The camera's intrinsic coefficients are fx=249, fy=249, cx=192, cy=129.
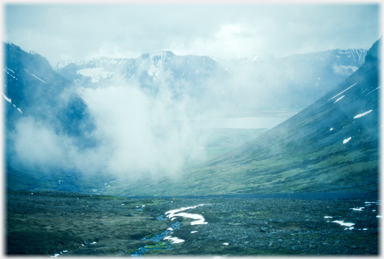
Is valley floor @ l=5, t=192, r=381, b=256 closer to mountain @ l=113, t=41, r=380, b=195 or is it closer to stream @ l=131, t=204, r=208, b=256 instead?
stream @ l=131, t=204, r=208, b=256

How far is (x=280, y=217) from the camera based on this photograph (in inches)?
3191

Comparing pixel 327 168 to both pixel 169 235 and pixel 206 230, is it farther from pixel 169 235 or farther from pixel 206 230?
pixel 169 235

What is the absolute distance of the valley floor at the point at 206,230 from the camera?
53.2 m

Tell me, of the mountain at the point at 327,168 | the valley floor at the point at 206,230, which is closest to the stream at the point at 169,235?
the valley floor at the point at 206,230

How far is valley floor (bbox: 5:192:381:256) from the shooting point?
5325 cm

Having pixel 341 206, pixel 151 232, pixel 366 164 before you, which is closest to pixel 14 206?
pixel 151 232

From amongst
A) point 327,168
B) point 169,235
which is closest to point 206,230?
point 169,235

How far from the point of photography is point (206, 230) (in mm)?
72062

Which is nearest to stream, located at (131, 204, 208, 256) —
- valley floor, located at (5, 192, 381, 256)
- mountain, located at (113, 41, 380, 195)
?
valley floor, located at (5, 192, 381, 256)

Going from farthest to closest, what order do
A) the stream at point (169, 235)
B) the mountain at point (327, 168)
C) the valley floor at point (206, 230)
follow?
the mountain at point (327, 168) < the stream at point (169, 235) < the valley floor at point (206, 230)

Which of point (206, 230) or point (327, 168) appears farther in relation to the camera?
point (327, 168)

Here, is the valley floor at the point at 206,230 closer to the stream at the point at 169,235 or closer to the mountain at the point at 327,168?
the stream at the point at 169,235

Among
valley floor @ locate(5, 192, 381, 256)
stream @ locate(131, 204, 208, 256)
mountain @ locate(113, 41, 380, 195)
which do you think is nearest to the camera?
valley floor @ locate(5, 192, 381, 256)

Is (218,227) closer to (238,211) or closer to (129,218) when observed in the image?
(238,211)
